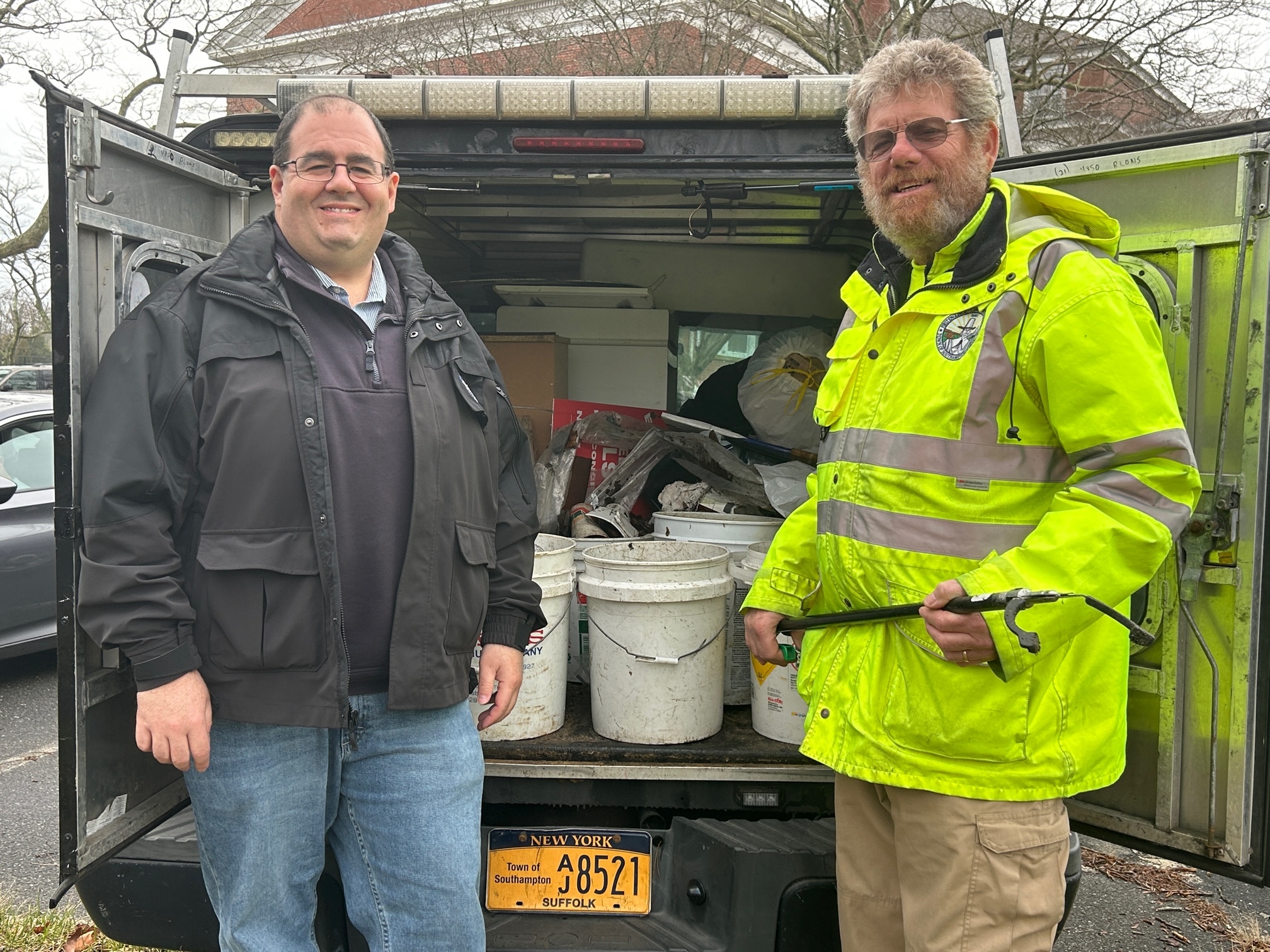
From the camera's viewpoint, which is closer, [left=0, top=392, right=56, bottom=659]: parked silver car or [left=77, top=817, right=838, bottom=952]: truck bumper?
[left=77, top=817, right=838, bottom=952]: truck bumper

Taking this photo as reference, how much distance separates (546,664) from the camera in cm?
274

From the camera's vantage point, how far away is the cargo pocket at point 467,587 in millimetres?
1981

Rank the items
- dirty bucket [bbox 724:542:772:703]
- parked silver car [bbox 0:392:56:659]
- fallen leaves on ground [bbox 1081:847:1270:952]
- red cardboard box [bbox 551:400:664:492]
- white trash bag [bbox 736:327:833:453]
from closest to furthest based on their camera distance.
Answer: dirty bucket [bbox 724:542:772:703] → fallen leaves on ground [bbox 1081:847:1270:952] → red cardboard box [bbox 551:400:664:492] → white trash bag [bbox 736:327:833:453] → parked silver car [bbox 0:392:56:659]

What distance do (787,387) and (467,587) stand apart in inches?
109

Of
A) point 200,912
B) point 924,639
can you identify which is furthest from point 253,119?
point 924,639

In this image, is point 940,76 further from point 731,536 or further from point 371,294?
point 731,536

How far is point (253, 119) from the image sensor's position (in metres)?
2.61

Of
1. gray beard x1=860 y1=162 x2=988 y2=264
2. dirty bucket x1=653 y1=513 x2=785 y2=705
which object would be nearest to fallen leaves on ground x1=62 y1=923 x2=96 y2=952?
dirty bucket x1=653 y1=513 x2=785 y2=705

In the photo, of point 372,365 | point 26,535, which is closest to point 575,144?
point 372,365

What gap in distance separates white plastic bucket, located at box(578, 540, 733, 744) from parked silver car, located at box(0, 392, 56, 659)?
4.26 metres

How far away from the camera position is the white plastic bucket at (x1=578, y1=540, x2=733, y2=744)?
8.80 feet

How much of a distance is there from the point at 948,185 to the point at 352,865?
1.82m

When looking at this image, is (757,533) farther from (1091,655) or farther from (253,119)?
(253,119)

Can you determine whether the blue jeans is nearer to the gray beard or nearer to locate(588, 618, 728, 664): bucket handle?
locate(588, 618, 728, 664): bucket handle
